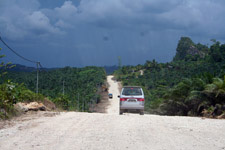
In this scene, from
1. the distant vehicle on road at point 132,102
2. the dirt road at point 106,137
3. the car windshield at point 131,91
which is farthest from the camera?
the car windshield at point 131,91

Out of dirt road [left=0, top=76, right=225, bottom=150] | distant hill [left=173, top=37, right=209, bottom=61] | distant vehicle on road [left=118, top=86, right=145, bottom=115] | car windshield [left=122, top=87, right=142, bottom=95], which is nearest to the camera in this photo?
dirt road [left=0, top=76, right=225, bottom=150]

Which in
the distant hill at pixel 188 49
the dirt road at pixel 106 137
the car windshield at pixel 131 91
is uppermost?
the distant hill at pixel 188 49

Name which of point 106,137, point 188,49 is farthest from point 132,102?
point 188,49

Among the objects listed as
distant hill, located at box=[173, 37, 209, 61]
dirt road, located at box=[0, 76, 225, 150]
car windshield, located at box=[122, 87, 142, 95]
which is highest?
distant hill, located at box=[173, 37, 209, 61]

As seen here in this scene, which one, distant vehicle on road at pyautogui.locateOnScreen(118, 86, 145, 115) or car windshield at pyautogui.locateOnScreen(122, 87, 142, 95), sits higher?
car windshield at pyautogui.locateOnScreen(122, 87, 142, 95)

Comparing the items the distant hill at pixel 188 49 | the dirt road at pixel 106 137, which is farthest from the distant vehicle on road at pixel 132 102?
the distant hill at pixel 188 49

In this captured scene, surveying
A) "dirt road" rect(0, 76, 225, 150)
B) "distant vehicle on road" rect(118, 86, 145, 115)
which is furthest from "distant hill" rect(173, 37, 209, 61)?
"dirt road" rect(0, 76, 225, 150)

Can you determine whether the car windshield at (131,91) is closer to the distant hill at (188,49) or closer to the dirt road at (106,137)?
the dirt road at (106,137)

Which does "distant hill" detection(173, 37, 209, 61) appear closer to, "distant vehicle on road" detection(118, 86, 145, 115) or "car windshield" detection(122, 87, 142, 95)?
"car windshield" detection(122, 87, 142, 95)

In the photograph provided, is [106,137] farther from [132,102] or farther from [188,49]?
[188,49]

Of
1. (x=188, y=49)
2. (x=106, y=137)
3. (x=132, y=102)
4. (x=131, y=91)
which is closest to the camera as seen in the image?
(x=106, y=137)

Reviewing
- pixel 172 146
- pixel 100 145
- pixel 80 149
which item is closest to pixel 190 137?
pixel 172 146

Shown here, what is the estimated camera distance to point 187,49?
13862 cm

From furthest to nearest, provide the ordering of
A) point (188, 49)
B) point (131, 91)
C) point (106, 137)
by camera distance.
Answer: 1. point (188, 49)
2. point (131, 91)
3. point (106, 137)
